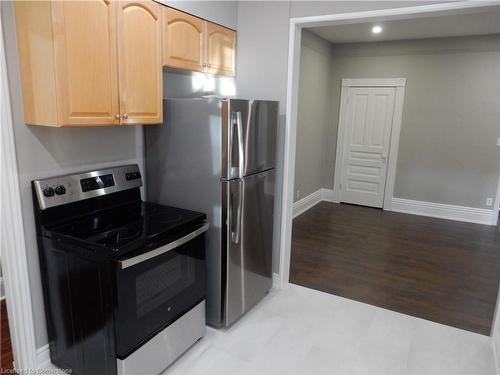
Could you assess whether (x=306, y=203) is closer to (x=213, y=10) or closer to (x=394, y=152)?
(x=394, y=152)

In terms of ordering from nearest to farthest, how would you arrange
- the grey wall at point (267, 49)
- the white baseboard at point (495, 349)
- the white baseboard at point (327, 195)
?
the white baseboard at point (495, 349)
the grey wall at point (267, 49)
the white baseboard at point (327, 195)

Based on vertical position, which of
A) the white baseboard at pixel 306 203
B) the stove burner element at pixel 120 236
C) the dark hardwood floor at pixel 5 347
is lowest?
the dark hardwood floor at pixel 5 347

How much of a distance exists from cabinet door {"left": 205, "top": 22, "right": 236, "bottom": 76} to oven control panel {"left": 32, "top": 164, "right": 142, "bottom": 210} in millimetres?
993

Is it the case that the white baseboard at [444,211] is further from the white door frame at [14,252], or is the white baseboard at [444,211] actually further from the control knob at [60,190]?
the white door frame at [14,252]

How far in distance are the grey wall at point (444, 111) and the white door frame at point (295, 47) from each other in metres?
3.23

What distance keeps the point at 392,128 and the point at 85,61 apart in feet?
16.5

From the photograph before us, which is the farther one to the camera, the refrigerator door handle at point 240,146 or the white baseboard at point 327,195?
the white baseboard at point 327,195

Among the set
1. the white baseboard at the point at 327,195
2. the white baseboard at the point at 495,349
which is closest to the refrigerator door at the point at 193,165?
the white baseboard at the point at 495,349

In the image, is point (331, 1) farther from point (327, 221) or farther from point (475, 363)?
point (327, 221)

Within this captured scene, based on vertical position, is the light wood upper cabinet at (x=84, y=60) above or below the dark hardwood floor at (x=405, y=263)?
above

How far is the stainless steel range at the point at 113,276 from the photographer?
73.0 inches

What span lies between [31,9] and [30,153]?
71cm

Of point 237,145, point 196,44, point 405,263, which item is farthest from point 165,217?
point 405,263

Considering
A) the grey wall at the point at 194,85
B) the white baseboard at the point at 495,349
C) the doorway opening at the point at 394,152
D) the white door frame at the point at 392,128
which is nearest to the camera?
the white baseboard at the point at 495,349
